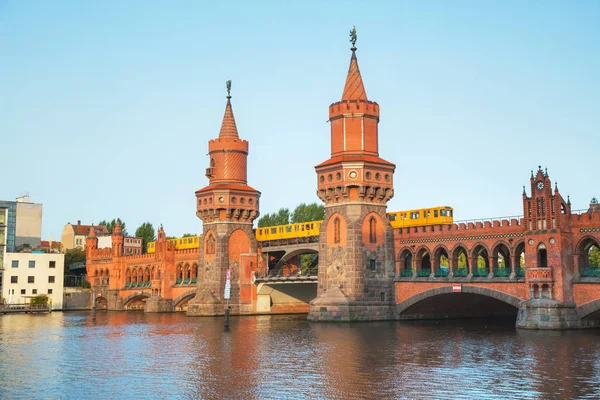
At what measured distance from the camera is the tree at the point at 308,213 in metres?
128

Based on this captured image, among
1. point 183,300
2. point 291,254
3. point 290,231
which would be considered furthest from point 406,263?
point 183,300

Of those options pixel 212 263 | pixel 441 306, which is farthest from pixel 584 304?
pixel 212 263

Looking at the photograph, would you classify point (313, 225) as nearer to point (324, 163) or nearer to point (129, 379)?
point (324, 163)

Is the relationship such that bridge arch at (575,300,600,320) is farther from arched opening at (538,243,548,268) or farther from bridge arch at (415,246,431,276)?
bridge arch at (415,246,431,276)

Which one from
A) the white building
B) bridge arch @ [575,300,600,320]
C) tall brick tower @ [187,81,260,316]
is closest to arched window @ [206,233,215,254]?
tall brick tower @ [187,81,260,316]

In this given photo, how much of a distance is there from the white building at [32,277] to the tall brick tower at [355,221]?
5869cm

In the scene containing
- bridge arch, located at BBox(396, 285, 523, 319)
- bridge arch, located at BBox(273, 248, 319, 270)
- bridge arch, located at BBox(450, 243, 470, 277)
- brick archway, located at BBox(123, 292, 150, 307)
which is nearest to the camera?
bridge arch, located at BBox(396, 285, 523, 319)

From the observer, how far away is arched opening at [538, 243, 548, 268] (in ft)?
178

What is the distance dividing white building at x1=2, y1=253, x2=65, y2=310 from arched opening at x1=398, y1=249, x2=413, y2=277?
60927 millimetres

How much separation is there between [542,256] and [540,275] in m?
4.38

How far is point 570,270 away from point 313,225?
35510 millimetres

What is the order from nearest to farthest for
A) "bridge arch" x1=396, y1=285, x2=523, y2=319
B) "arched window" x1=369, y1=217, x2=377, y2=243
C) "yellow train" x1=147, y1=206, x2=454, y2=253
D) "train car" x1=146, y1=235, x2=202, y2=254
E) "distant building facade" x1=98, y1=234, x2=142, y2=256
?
"bridge arch" x1=396, y1=285, x2=523, y2=319 < "arched window" x1=369, y1=217, x2=377, y2=243 < "yellow train" x1=147, y1=206, x2=454, y2=253 < "train car" x1=146, y1=235, x2=202, y2=254 < "distant building facade" x1=98, y1=234, x2=142, y2=256

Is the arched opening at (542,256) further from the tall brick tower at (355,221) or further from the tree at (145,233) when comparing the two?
the tree at (145,233)

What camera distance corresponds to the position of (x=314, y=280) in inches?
2933
